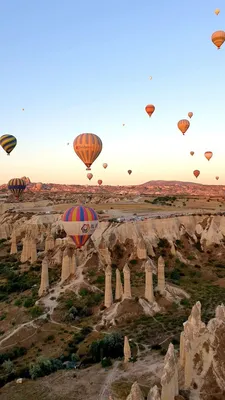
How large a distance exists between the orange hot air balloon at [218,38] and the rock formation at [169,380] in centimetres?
4603

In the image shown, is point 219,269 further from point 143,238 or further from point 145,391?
point 145,391

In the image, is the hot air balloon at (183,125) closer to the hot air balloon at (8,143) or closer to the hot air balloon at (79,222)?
the hot air balloon at (8,143)

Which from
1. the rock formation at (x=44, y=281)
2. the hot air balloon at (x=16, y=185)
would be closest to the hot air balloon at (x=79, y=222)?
the rock formation at (x=44, y=281)

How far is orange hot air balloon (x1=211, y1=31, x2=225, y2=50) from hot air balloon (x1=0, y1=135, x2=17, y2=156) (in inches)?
1459

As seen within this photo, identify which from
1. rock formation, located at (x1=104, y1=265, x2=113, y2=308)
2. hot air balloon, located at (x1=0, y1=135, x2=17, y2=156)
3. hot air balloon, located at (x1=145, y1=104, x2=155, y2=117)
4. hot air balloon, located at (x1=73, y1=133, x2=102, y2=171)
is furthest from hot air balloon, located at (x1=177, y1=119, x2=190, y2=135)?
rock formation, located at (x1=104, y1=265, x2=113, y2=308)

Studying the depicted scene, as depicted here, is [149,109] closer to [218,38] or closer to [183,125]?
[183,125]

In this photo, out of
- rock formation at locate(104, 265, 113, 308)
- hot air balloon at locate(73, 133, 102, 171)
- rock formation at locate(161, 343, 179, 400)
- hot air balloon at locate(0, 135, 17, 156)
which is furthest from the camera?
hot air balloon at locate(0, 135, 17, 156)

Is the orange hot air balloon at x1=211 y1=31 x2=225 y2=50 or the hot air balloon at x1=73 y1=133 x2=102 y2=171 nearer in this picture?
the hot air balloon at x1=73 y1=133 x2=102 y2=171

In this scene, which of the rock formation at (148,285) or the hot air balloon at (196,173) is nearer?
the rock formation at (148,285)

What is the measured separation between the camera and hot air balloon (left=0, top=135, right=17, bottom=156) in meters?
67.1

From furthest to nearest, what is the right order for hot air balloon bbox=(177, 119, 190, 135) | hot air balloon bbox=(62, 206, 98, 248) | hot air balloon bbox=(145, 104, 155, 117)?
hot air balloon bbox=(145, 104, 155, 117) < hot air balloon bbox=(177, 119, 190, 135) < hot air balloon bbox=(62, 206, 98, 248)

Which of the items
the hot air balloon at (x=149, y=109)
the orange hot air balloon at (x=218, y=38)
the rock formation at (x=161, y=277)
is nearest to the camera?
the rock formation at (x=161, y=277)

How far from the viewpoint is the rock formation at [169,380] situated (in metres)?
16.6

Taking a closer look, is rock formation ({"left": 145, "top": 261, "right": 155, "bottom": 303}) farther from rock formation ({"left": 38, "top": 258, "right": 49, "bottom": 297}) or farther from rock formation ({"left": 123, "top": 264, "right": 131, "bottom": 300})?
rock formation ({"left": 38, "top": 258, "right": 49, "bottom": 297})
